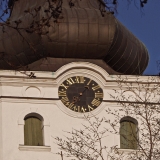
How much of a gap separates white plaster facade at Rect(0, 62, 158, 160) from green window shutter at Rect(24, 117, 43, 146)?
0.14 m

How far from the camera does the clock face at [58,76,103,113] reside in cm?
2700

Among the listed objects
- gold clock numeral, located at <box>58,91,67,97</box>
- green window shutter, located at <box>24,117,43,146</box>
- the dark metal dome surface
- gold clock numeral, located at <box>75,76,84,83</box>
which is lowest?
green window shutter, located at <box>24,117,43,146</box>

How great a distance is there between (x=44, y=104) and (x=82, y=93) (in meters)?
0.96

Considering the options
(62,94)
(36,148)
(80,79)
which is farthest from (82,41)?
(36,148)

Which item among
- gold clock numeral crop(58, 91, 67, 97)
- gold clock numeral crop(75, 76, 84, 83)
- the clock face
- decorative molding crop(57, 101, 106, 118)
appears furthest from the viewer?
gold clock numeral crop(75, 76, 84, 83)

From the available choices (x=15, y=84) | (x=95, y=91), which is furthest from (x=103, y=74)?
(x=15, y=84)

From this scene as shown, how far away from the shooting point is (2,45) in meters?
27.7

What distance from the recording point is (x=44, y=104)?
88.4 ft

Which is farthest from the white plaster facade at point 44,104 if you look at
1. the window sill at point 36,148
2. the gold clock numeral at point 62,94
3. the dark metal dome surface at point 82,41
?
the dark metal dome surface at point 82,41

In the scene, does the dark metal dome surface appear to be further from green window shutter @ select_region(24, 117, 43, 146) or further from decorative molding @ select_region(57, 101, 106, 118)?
green window shutter @ select_region(24, 117, 43, 146)

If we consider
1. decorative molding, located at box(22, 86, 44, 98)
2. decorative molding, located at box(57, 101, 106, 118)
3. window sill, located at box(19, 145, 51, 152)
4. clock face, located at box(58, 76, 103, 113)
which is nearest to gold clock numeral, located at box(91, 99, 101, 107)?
clock face, located at box(58, 76, 103, 113)

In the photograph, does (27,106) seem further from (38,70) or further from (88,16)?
(88,16)

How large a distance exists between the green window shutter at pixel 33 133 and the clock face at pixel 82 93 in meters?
0.88

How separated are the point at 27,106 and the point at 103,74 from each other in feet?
6.60
